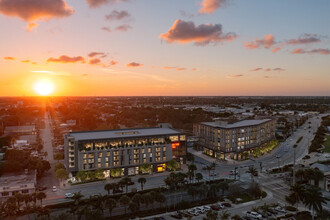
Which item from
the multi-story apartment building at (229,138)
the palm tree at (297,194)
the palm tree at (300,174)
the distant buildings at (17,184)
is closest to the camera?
the palm tree at (297,194)

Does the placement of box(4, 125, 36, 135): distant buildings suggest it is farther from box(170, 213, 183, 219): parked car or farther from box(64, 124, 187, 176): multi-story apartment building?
box(170, 213, 183, 219): parked car

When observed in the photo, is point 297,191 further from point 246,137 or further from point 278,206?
point 246,137

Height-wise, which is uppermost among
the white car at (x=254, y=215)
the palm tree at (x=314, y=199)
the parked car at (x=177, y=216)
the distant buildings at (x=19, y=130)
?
the palm tree at (x=314, y=199)

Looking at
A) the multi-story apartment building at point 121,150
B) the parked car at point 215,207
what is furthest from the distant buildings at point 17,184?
the parked car at point 215,207

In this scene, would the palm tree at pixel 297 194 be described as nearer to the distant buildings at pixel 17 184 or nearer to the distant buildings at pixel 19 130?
the distant buildings at pixel 17 184

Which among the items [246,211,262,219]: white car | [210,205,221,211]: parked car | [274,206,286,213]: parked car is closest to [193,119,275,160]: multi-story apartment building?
[274,206,286,213]: parked car

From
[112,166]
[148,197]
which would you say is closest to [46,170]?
[112,166]
